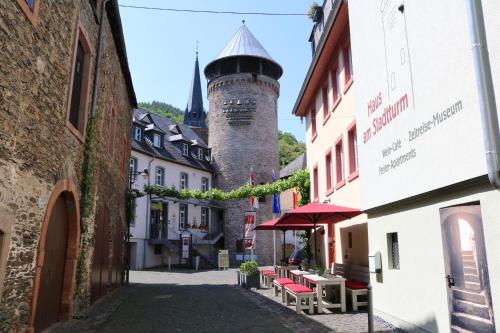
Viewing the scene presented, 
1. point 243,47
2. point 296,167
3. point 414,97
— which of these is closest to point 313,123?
point 414,97

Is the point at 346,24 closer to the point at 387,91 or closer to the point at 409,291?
the point at 387,91

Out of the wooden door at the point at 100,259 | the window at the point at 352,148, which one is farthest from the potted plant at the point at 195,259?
the window at the point at 352,148

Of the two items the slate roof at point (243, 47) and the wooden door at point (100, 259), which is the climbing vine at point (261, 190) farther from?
the slate roof at point (243, 47)

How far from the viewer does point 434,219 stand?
630 centimetres

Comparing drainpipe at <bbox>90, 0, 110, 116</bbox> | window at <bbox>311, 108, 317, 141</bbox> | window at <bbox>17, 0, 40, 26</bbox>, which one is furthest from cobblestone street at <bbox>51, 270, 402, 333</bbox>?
window at <bbox>311, 108, 317, 141</bbox>

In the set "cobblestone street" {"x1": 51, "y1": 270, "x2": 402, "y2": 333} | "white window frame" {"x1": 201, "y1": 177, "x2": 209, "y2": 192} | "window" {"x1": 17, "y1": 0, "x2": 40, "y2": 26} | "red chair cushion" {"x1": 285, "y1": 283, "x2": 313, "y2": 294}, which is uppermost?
"white window frame" {"x1": 201, "y1": 177, "x2": 209, "y2": 192}

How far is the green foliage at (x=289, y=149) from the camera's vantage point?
63.5 m

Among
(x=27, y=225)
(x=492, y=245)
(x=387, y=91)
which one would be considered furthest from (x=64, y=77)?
(x=492, y=245)

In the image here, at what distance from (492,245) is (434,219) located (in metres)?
1.40

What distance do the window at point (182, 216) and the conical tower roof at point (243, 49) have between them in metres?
12.5

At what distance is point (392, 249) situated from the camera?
8.14m

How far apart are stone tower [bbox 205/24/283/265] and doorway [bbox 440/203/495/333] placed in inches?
1121

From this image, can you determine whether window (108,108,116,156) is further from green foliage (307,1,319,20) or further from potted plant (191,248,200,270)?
potted plant (191,248,200,270)

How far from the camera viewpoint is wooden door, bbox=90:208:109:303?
37.1 feet
